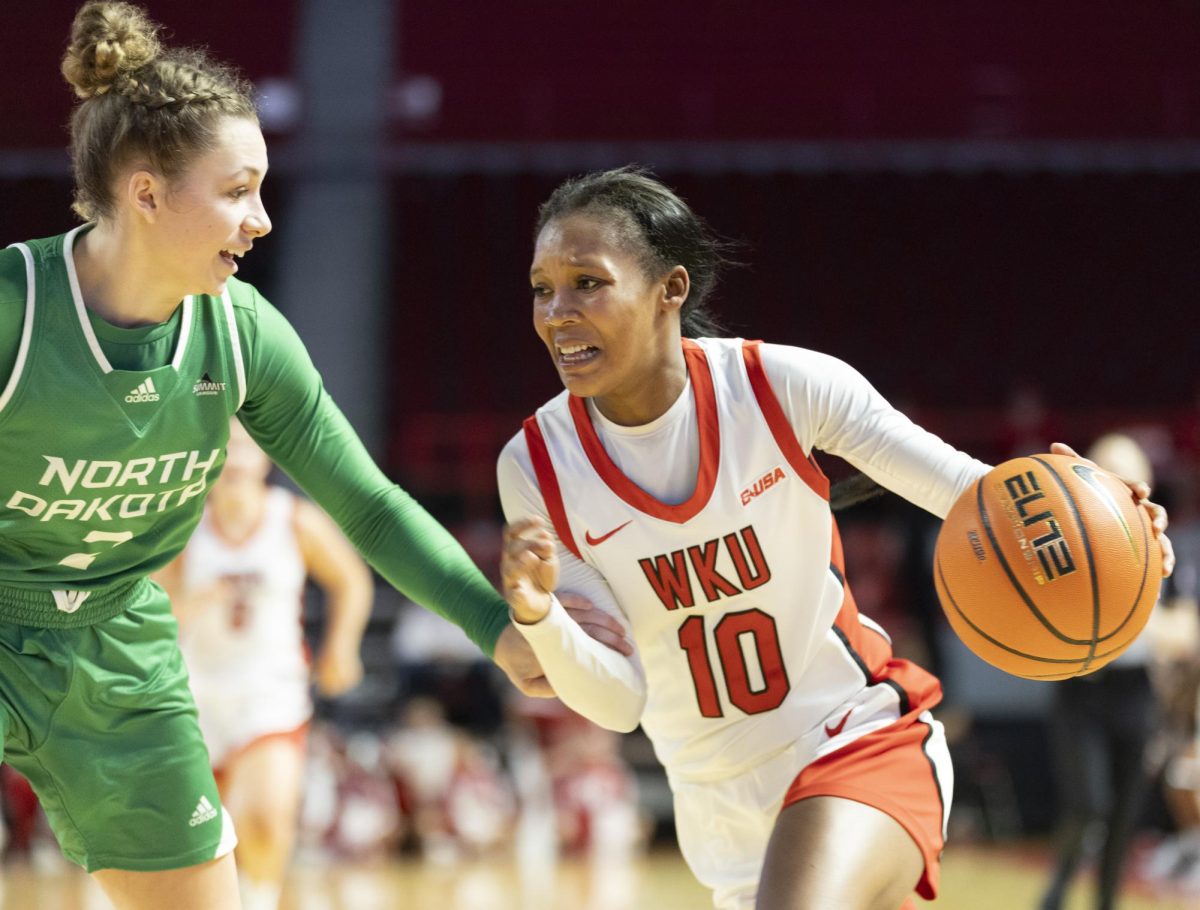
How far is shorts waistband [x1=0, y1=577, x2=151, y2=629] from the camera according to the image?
2.52m

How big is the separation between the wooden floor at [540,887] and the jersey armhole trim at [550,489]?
14.0 feet

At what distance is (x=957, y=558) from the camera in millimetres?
2693

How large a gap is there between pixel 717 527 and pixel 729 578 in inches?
3.8

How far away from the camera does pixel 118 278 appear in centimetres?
247

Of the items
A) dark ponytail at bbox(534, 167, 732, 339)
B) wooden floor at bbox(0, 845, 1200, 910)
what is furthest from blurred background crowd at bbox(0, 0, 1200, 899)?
dark ponytail at bbox(534, 167, 732, 339)

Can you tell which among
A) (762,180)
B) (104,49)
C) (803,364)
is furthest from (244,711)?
(762,180)

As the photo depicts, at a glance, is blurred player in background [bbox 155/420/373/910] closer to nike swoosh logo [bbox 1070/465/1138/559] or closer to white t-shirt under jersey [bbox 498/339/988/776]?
white t-shirt under jersey [bbox 498/339/988/776]

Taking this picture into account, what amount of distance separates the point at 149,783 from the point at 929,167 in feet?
41.5

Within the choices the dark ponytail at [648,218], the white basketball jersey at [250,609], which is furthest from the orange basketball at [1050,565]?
the white basketball jersey at [250,609]

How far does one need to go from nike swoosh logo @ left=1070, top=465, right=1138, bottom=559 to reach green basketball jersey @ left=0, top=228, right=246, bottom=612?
1.49 m

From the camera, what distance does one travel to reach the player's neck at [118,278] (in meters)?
2.46

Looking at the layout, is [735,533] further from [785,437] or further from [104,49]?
[104,49]

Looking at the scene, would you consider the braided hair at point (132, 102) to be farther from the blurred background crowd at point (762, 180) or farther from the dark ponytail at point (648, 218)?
the blurred background crowd at point (762, 180)

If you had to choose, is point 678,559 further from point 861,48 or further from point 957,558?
point 861,48
